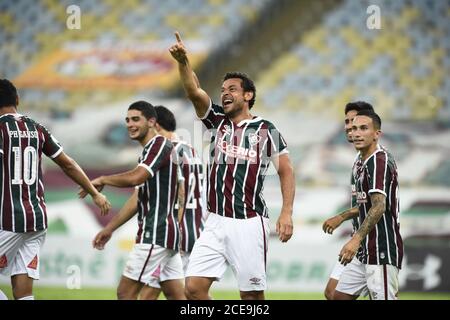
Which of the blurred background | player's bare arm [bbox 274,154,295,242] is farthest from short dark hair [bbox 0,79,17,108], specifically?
the blurred background

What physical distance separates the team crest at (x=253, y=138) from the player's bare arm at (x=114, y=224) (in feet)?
5.53

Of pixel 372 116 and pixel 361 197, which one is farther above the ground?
pixel 372 116

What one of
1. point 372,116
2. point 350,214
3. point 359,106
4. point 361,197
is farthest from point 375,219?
point 359,106

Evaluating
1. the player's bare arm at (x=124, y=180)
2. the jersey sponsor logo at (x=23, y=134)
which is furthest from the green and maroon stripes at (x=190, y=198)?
the jersey sponsor logo at (x=23, y=134)

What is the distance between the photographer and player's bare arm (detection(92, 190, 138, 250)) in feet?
27.3

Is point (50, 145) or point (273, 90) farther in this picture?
point (273, 90)

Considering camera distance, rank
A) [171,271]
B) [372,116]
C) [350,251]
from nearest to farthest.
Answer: [350,251]
[372,116]
[171,271]

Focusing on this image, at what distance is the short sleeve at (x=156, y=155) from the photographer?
7965 mm

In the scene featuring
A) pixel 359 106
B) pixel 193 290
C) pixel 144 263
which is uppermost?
pixel 359 106

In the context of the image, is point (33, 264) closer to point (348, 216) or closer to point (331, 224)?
point (331, 224)

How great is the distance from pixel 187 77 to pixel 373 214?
1902 millimetres

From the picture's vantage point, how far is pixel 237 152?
742 centimetres

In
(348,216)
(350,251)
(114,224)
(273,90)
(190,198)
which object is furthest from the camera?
(273,90)

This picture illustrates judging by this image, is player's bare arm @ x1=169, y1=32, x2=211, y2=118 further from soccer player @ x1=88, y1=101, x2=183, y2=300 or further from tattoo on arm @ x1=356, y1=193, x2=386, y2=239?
tattoo on arm @ x1=356, y1=193, x2=386, y2=239
